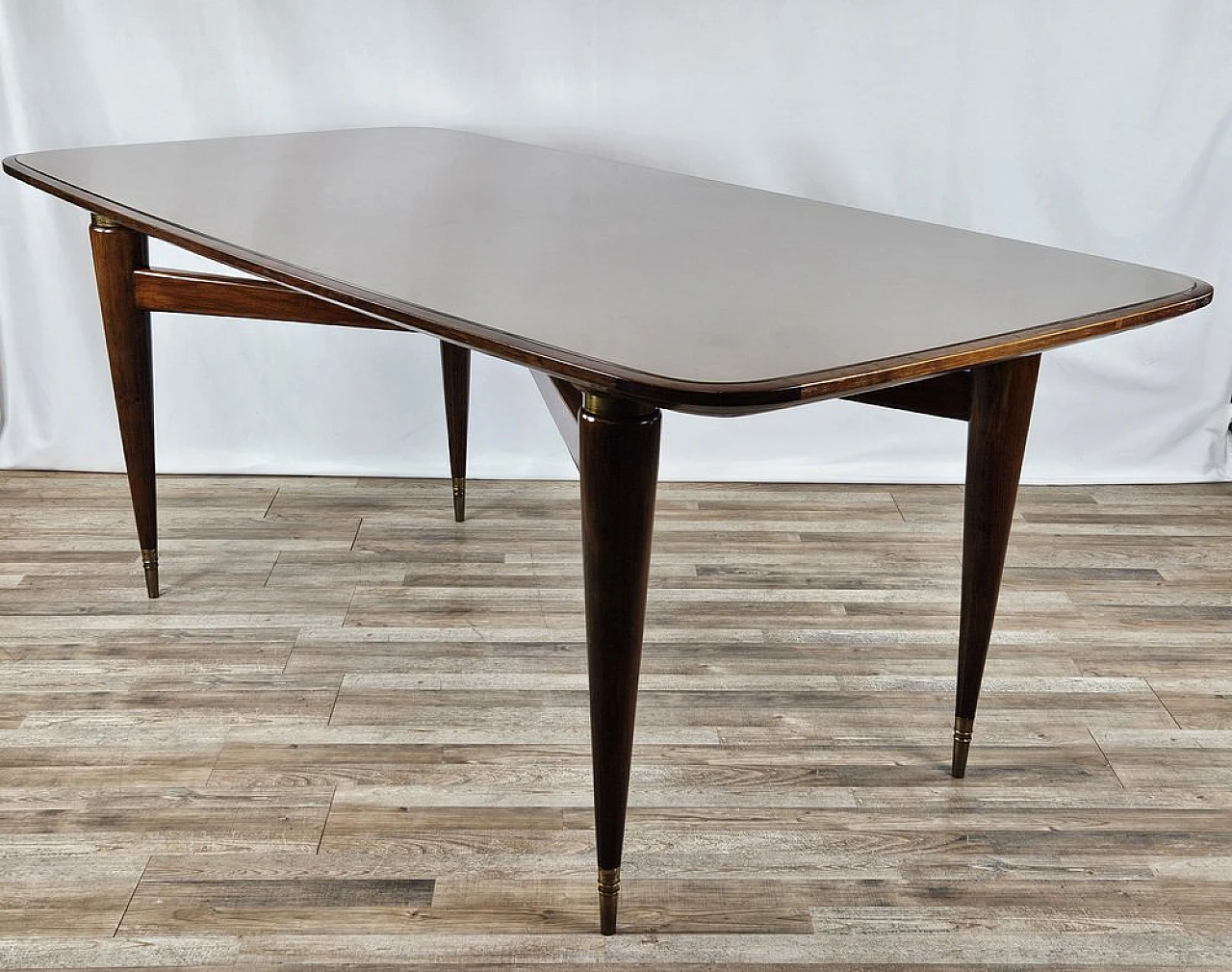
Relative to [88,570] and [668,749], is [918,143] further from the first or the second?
[88,570]

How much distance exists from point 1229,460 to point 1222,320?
13.2 inches

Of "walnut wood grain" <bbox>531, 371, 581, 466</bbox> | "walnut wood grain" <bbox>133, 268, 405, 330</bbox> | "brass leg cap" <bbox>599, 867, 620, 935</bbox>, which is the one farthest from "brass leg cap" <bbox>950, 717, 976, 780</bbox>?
"walnut wood grain" <bbox>133, 268, 405, 330</bbox>

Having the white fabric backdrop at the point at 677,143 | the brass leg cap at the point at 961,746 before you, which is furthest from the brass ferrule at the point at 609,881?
the white fabric backdrop at the point at 677,143

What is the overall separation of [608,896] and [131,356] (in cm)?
119

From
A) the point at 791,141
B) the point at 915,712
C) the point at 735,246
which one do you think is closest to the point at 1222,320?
the point at 791,141

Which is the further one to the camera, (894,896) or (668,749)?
(668,749)

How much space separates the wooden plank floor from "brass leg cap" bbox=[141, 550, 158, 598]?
0.04 m

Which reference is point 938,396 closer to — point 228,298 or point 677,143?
point 228,298

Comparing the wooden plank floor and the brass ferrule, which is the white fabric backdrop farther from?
the brass ferrule

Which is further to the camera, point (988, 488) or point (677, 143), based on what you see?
point (677, 143)

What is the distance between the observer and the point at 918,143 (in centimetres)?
265

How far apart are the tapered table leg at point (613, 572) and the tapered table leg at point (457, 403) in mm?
1163

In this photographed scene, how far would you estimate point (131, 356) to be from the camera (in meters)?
2.02

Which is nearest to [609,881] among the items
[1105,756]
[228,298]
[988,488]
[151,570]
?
[988,488]
